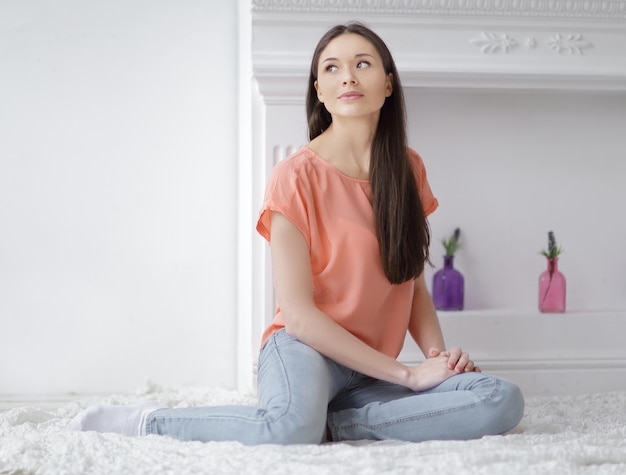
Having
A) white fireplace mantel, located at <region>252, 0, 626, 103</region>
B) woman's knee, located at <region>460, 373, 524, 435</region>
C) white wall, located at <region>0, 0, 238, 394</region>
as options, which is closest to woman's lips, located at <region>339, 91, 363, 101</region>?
white fireplace mantel, located at <region>252, 0, 626, 103</region>

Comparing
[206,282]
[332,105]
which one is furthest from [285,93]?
[206,282]

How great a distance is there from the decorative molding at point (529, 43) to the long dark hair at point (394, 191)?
566 millimetres

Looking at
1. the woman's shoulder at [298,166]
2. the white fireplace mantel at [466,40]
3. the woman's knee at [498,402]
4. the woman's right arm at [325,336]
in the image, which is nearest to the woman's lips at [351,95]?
the woman's shoulder at [298,166]

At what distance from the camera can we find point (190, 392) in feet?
8.32

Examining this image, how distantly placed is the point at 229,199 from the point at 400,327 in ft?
3.37

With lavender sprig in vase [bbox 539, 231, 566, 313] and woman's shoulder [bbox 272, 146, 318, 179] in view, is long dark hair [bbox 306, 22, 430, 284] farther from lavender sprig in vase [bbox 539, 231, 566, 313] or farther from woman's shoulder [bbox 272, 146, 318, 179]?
lavender sprig in vase [bbox 539, 231, 566, 313]

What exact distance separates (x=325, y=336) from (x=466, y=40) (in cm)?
106

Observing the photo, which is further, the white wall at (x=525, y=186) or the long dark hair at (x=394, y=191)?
the white wall at (x=525, y=186)

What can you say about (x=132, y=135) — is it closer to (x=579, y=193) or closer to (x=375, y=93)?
(x=375, y=93)

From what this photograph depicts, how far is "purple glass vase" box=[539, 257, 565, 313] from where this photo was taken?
2515 mm

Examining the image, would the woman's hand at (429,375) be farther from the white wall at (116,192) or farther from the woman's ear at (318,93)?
the white wall at (116,192)

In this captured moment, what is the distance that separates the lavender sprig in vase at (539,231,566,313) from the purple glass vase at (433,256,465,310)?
243mm

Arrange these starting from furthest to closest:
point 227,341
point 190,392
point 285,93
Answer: point 227,341 → point 190,392 → point 285,93

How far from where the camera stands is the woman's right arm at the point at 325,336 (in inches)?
65.2
